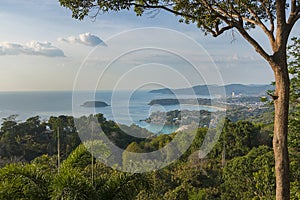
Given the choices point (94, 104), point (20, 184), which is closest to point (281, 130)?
point (94, 104)

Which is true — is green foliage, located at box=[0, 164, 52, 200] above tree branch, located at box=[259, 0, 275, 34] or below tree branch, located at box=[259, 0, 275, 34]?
below

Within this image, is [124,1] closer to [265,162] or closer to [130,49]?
[130,49]

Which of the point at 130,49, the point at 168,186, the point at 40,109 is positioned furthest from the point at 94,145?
the point at 40,109

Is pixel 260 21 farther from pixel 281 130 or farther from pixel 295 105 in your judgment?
pixel 295 105

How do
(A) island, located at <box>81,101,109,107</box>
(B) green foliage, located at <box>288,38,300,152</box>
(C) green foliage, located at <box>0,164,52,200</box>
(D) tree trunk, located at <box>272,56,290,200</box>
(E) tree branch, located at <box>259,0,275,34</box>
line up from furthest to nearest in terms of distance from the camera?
(B) green foliage, located at <box>288,38,300,152</box>
(A) island, located at <box>81,101,109,107</box>
(C) green foliage, located at <box>0,164,52,200</box>
(E) tree branch, located at <box>259,0,275,34</box>
(D) tree trunk, located at <box>272,56,290,200</box>

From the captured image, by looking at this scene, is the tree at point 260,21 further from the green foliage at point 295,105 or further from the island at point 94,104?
the green foliage at point 295,105

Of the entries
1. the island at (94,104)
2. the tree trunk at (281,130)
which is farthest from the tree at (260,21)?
the island at (94,104)

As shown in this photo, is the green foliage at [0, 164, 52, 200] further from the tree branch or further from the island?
the tree branch

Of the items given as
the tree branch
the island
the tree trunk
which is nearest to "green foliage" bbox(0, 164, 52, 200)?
the island

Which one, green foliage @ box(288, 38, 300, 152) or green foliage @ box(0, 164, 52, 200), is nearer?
green foliage @ box(0, 164, 52, 200)
